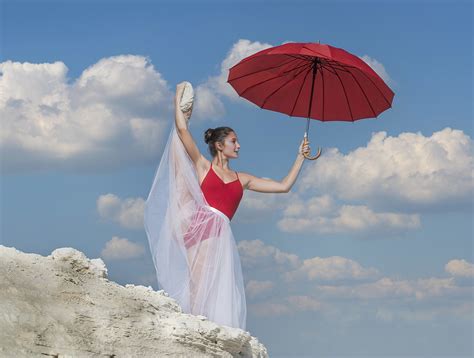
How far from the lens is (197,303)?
9656 millimetres

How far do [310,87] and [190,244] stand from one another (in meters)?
3.22

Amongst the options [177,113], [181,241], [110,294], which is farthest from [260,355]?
[177,113]

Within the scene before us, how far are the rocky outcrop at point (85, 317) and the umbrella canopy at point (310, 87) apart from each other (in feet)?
12.6

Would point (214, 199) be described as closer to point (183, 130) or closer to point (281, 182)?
point (183, 130)

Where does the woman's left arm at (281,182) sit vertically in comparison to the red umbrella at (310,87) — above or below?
below

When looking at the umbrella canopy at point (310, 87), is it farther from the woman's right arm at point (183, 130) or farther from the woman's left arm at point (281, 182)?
the woman's right arm at point (183, 130)

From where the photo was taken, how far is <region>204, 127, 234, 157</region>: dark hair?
399 inches

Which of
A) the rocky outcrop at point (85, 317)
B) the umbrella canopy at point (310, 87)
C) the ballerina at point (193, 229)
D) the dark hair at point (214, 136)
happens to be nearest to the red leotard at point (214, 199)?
the ballerina at point (193, 229)

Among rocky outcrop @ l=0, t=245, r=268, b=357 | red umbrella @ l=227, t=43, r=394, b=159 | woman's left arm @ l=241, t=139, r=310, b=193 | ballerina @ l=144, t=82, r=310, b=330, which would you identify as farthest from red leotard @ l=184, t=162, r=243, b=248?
red umbrella @ l=227, t=43, r=394, b=159

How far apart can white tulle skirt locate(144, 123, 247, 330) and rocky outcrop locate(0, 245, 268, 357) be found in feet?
2.49

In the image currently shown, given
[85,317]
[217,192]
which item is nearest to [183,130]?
[217,192]

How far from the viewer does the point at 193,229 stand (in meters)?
9.80

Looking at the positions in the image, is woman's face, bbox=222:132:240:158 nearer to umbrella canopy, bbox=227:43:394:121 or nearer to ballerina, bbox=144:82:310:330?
ballerina, bbox=144:82:310:330

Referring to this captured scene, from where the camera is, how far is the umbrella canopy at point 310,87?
10.7m
